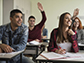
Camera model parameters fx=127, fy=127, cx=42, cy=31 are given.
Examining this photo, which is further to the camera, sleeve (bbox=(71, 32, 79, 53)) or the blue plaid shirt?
the blue plaid shirt

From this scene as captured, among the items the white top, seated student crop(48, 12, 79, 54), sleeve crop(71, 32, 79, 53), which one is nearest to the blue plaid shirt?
seated student crop(48, 12, 79, 54)

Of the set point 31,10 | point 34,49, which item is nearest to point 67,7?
point 31,10

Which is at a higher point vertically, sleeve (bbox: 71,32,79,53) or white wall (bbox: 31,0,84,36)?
white wall (bbox: 31,0,84,36)

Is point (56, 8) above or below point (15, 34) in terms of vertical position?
above

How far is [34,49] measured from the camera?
286cm

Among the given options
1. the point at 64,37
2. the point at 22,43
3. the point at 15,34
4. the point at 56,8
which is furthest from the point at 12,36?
the point at 56,8

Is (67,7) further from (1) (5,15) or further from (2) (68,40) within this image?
(2) (68,40)

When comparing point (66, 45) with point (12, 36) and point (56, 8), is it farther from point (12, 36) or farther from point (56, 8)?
point (56, 8)

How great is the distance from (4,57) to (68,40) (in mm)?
936

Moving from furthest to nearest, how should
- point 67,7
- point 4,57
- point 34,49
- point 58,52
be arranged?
point 67,7 < point 34,49 < point 58,52 < point 4,57

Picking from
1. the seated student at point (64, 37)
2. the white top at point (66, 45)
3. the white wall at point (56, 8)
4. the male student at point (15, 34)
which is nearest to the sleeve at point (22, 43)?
the male student at point (15, 34)

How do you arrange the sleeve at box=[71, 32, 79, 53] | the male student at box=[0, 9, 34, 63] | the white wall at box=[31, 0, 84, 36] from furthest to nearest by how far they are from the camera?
the white wall at box=[31, 0, 84, 36], the male student at box=[0, 9, 34, 63], the sleeve at box=[71, 32, 79, 53]

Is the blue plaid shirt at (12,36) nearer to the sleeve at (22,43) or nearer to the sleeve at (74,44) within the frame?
the sleeve at (22,43)

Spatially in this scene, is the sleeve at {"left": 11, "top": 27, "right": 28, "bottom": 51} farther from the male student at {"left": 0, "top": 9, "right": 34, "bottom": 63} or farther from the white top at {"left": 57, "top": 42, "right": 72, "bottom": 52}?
the white top at {"left": 57, "top": 42, "right": 72, "bottom": 52}
